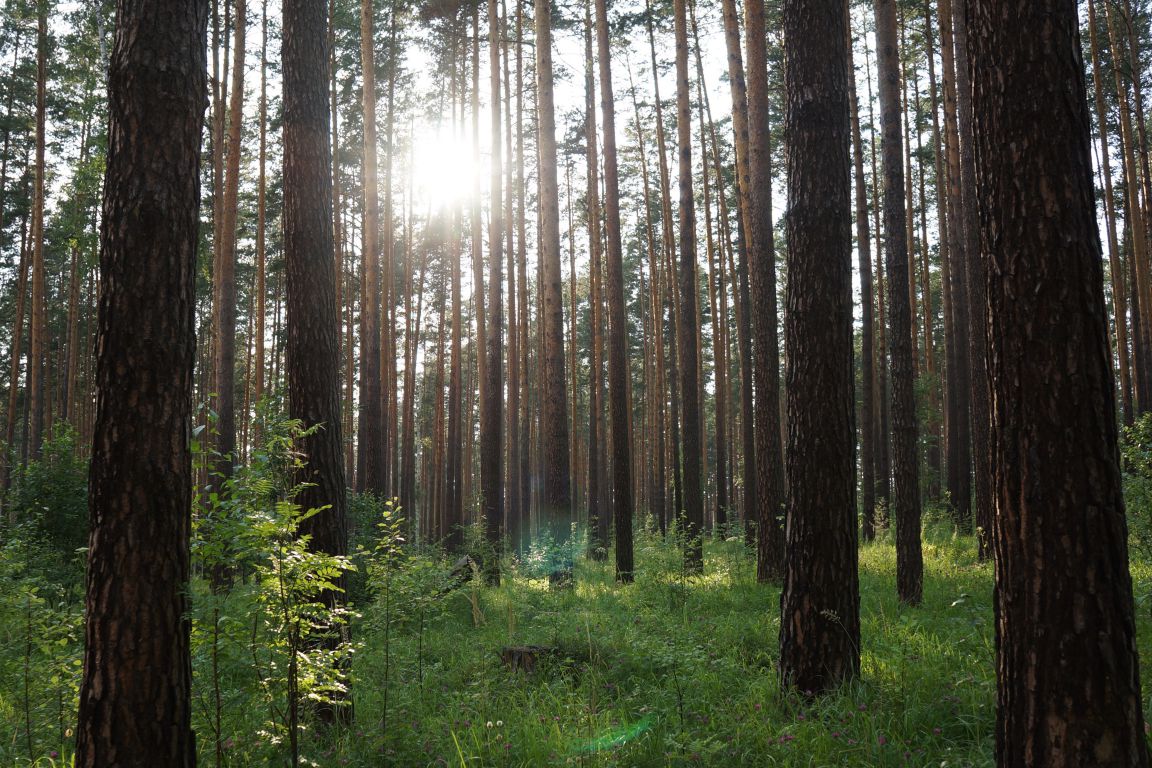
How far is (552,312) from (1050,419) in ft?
33.0

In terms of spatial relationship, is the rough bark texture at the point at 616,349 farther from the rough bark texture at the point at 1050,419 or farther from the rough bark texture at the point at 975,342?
the rough bark texture at the point at 1050,419

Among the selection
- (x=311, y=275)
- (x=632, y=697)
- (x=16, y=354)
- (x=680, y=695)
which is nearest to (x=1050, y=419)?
(x=680, y=695)

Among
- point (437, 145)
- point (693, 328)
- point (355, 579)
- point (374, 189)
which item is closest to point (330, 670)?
point (355, 579)

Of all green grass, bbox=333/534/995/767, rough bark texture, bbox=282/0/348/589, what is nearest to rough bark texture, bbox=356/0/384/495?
green grass, bbox=333/534/995/767

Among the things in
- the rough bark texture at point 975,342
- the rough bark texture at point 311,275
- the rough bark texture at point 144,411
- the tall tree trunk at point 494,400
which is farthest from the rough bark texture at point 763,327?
the rough bark texture at point 144,411

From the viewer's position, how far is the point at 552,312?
41.0 feet

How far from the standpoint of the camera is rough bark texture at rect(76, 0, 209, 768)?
3.27 meters

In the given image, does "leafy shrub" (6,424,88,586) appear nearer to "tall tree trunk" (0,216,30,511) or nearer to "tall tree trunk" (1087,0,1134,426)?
"tall tree trunk" (0,216,30,511)

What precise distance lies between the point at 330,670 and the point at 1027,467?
3.75 meters

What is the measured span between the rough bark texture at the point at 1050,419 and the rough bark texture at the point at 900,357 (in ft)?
17.3

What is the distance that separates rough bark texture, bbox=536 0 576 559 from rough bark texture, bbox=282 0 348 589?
642cm

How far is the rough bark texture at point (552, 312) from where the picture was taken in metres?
11.9

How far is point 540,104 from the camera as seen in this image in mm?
12094

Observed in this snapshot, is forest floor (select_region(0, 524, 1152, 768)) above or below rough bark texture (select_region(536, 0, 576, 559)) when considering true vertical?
below
